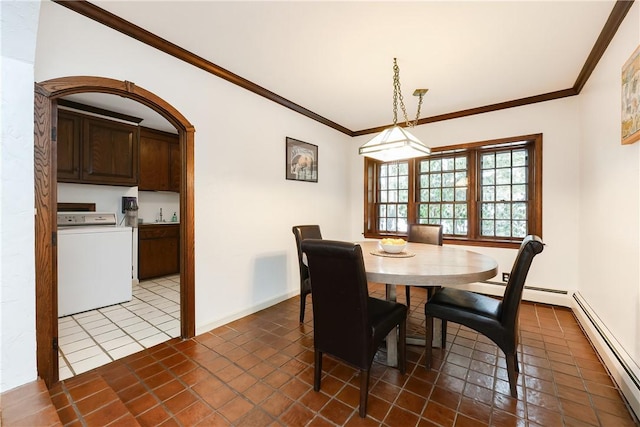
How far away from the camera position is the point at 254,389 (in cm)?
177

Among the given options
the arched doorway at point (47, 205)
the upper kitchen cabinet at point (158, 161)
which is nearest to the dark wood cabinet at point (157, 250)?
the upper kitchen cabinet at point (158, 161)

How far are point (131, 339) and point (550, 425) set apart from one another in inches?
125

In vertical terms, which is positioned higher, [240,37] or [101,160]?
[240,37]

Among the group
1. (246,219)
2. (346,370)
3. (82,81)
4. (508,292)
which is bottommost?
(346,370)

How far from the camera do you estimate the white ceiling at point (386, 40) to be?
187cm

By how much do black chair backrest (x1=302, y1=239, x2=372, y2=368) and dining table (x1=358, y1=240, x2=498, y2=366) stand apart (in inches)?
7.7

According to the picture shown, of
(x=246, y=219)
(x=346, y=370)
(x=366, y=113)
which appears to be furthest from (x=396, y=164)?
(x=346, y=370)

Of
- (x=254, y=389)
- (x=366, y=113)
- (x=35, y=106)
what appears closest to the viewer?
(x=35, y=106)

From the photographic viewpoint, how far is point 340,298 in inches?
61.3

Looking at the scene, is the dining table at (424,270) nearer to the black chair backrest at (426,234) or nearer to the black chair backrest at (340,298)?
the black chair backrest at (340,298)

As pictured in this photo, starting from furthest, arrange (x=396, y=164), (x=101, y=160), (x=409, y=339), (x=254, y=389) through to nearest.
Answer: (x=396, y=164) < (x=101, y=160) < (x=409, y=339) < (x=254, y=389)

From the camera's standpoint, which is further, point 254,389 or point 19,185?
point 254,389

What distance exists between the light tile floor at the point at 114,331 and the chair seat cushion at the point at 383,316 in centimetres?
196

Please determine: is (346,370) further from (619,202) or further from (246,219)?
(619,202)
